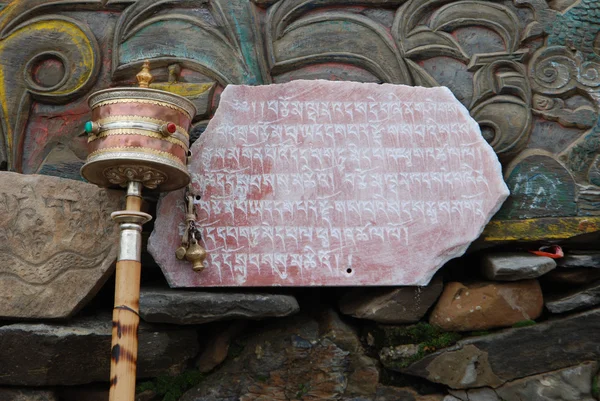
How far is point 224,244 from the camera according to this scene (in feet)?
12.6

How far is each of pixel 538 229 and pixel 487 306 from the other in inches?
21.5

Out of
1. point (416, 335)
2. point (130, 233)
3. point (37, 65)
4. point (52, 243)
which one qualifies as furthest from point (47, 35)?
point (416, 335)

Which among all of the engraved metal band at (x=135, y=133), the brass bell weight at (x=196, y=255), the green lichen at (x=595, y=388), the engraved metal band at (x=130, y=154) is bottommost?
the green lichen at (x=595, y=388)

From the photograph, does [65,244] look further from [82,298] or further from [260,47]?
[260,47]

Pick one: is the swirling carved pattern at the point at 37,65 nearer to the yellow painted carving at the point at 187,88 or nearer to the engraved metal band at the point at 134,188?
the yellow painted carving at the point at 187,88

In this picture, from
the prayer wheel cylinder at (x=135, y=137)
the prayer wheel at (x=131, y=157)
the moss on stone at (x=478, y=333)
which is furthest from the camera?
the moss on stone at (x=478, y=333)

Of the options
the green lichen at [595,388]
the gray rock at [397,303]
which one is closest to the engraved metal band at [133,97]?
the gray rock at [397,303]

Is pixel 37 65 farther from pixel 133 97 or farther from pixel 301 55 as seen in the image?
pixel 301 55

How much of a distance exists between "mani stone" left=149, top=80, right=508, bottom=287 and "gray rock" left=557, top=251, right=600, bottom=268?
0.52 m

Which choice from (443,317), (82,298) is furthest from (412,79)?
(82,298)

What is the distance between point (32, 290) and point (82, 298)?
28cm

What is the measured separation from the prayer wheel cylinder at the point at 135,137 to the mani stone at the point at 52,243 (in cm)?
38

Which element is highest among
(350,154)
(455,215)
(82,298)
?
(350,154)

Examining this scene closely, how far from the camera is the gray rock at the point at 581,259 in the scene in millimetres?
3953
